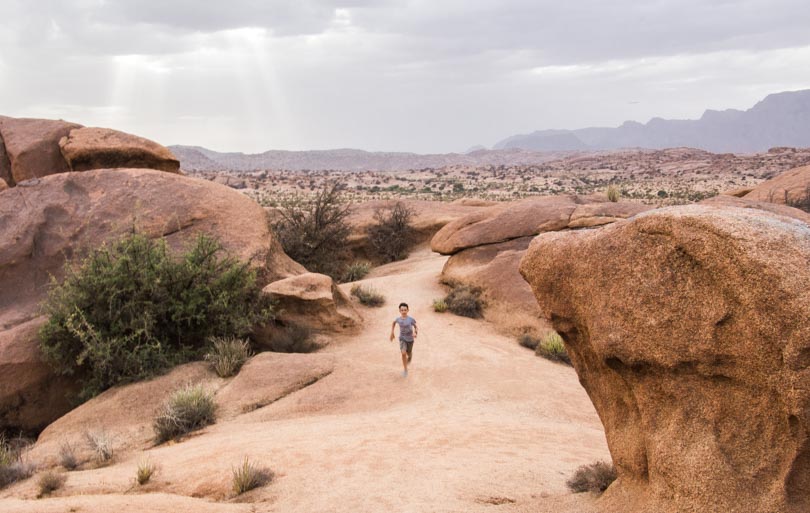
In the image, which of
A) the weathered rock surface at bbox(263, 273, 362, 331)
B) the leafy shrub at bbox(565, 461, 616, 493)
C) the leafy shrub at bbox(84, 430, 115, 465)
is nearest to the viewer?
the leafy shrub at bbox(565, 461, 616, 493)

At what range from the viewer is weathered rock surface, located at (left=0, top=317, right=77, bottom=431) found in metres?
10.2

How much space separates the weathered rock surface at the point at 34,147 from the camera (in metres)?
16.5

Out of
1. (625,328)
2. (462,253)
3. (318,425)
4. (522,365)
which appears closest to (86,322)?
(318,425)

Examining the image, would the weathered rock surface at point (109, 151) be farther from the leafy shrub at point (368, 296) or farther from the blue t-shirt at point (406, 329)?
the blue t-shirt at point (406, 329)

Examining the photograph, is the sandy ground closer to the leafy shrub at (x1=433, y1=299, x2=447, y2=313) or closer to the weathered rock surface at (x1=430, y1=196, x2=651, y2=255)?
the leafy shrub at (x1=433, y1=299, x2=447, y2=313)

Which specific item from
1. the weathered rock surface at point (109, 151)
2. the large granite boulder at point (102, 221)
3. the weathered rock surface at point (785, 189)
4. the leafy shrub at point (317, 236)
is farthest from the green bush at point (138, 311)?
the weathered rock surface at point (785, 189)

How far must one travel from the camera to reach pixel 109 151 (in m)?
16.4

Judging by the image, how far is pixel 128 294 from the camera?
1066cm

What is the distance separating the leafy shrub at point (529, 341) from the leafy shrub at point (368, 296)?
399 cm

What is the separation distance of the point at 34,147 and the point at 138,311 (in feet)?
29.4

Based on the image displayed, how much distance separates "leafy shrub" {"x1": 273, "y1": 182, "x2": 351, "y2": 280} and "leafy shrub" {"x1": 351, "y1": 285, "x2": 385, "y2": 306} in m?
4.26

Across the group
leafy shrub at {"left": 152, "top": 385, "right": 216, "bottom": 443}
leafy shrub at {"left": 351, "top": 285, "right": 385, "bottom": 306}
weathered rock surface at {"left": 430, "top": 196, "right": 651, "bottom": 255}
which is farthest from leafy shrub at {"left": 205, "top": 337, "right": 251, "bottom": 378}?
weathered rock surface at {"left": 430, "top": 196, "right": 651, "bottom": 255}

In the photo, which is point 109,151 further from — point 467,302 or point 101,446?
point 101,446

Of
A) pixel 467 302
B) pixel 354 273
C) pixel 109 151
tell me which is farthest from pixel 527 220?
pixel 109 151
